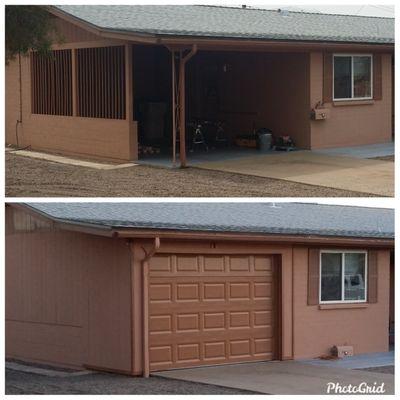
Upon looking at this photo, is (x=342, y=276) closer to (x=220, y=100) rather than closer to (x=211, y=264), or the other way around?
(x=211, y=264)

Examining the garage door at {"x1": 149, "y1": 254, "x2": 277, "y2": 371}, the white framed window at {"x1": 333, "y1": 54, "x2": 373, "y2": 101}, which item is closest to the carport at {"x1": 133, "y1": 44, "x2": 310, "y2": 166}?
the white framed window at {"x1": 333, "y1": 54, "x2": 373, "y2": 101}

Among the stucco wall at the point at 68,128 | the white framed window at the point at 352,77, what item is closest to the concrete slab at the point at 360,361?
the stucco wall at the point at 68,128

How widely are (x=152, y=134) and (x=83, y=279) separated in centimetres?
935

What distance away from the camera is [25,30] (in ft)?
51.9

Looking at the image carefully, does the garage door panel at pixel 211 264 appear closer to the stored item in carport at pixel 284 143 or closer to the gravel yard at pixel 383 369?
the gravel yard at pixel 383 369

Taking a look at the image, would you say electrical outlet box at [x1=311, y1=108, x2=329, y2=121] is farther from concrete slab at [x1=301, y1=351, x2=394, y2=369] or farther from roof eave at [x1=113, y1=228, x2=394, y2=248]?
concrete slab at [x1=301, y1=351, x2=394, y2=369]

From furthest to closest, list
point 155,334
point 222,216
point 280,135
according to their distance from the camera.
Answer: point 280,135, point 222,216, point 155,334

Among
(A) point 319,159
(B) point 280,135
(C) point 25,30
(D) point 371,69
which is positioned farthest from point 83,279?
(D) point 371,69

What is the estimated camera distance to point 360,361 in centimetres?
1455

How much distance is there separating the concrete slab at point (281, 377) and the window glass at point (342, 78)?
9163 millimetres

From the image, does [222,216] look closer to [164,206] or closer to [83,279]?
[164,206]

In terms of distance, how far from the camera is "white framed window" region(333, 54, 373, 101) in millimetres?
21281

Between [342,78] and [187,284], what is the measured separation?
387 inches

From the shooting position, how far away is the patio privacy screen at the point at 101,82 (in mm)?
19656
